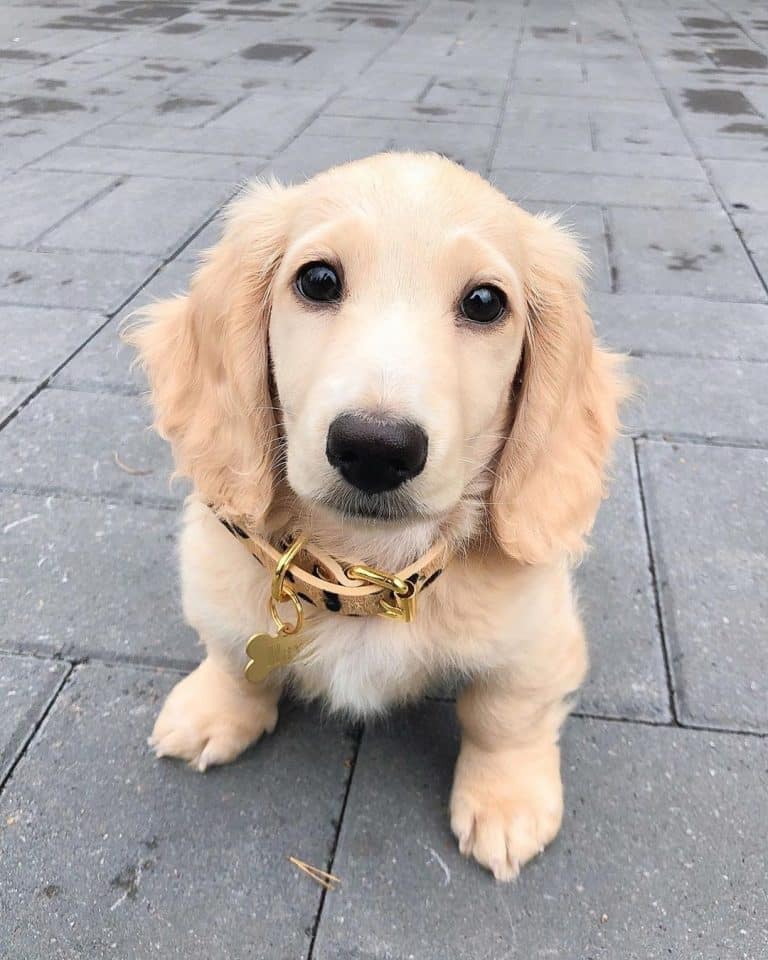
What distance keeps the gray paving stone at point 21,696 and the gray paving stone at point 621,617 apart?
4.66 feet

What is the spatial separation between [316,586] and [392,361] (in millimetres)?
532

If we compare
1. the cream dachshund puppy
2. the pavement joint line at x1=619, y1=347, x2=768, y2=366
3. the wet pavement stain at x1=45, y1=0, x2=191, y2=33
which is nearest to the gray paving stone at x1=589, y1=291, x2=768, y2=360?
the pavement joint line at x1=619, y1=347, x2=768, y2=366

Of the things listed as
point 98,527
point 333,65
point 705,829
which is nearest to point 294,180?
point 98,527

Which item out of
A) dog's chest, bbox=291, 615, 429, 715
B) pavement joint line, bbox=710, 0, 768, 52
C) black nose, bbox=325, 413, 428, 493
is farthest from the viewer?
pavement joint line, bbox=710, 0, 768, 52

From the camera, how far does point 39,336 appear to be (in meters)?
3.66

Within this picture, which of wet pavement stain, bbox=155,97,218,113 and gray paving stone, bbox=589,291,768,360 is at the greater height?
wet pavement stain, bbox=155,97,218,113

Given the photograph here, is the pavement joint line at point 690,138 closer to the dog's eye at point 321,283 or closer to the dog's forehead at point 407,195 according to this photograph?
the dog's forehead at point 407,195

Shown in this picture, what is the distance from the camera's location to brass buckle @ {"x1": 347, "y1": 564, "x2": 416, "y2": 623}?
163 centimetres

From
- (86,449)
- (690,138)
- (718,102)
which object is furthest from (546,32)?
(86,449)

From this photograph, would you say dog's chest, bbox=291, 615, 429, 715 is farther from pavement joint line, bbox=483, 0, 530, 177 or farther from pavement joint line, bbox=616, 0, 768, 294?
pavement joint line, bbox=483, 0, 530, 177

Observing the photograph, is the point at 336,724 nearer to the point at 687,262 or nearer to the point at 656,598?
the point at 656,598

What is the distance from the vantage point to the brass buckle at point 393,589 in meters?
1.63

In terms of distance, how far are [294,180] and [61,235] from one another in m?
1.68

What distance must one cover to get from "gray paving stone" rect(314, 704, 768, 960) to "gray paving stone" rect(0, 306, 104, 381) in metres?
2.29
